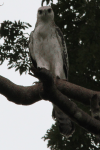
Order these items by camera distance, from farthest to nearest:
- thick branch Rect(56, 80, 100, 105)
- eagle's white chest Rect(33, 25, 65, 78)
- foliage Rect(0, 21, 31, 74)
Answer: foliage Rect(0, 21, 31, 74)
eagle's white chest Rect(33, 25, 65, 78)
thick branch Rect(56, 80, 100, 105)

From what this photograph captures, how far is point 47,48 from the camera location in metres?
5.53

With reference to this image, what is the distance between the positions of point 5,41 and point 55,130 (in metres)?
4.52

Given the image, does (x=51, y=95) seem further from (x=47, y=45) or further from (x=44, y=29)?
(x=44, y=29)

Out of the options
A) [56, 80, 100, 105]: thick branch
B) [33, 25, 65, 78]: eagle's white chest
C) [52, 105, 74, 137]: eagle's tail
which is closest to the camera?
[56, 80, 100, 105]: thick branch

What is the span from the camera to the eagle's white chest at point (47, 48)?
18.2 ft

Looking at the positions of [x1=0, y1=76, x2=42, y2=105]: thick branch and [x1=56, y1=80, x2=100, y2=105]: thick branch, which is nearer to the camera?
[x1=0, y1=76, x2=42, y2=105]: thick branch

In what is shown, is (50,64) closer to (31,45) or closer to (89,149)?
(31,45)

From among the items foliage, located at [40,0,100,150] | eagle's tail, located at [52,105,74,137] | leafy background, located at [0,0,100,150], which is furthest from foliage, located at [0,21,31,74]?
eagle's tail, located at [52,105,74,137]

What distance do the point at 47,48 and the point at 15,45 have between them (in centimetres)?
419

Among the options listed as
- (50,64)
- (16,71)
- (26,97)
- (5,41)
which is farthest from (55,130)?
(26,97)

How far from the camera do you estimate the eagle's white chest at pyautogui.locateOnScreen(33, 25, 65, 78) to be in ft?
18.2

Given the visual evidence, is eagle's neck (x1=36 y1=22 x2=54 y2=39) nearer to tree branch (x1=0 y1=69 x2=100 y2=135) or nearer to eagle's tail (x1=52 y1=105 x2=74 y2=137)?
eagle's tail (x1=52 y1=105 x2=74 y2=137)

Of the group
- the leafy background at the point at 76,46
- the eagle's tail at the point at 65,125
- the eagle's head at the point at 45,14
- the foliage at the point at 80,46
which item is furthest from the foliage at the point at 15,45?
the eagle's tail at the point at 65,125

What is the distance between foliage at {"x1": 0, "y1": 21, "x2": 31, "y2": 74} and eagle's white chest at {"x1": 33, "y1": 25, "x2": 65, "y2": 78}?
3474 millimetres
